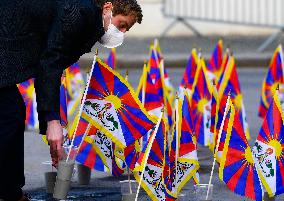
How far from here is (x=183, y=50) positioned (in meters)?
18.9

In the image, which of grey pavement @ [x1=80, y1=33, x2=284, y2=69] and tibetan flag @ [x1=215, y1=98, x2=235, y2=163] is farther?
grey pavement @ [x1=80, y1=33, x2=284, y2=69]

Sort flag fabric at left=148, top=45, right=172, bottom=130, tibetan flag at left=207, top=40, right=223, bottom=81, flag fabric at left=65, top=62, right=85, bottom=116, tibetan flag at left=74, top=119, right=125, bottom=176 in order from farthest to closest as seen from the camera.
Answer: tibetan flag at left=207, top=40, right=223, bottom=81, flag fabric at left=65, top=62, right=85, bottom=116, flag fabric at left=148, top=45, right=172, bottom=130, tibetan flag at left=74, top=119, right=125, bottom=176

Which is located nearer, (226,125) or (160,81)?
(226,125)

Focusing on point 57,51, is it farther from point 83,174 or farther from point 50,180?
point 83,174

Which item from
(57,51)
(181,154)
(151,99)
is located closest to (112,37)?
(57,51)

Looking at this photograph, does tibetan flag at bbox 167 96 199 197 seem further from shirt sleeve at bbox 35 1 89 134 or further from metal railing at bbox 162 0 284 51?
metal railing at bbox 162 0 284 51

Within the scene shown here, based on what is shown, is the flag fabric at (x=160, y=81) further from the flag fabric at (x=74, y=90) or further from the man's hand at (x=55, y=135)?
the man's hand at (x=55, y=135)

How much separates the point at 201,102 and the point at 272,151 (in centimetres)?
269

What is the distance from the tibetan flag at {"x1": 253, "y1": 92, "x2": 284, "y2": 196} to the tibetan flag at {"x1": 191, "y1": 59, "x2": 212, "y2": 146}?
2095 mm

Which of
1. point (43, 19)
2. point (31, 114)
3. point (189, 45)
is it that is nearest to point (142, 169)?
point (43, 19)

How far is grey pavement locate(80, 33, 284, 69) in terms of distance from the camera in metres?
17.8

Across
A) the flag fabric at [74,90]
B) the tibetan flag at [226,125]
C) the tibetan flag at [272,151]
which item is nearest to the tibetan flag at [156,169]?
the tibetan flag at [226,125]

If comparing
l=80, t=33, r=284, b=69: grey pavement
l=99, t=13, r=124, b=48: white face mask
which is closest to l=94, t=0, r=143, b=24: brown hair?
l=99, t=13, r=124, b=48: white face mask

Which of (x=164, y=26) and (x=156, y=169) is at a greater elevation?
(x=156, y=169)
